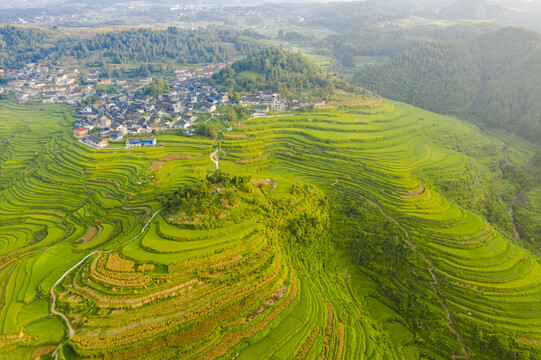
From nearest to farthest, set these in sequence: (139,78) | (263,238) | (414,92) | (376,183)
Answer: (263,238) → (376,183) → (414,92) → (139,78)

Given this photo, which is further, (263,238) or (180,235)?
(263,238)

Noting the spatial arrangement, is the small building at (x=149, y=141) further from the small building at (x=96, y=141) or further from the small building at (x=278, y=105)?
the small building at (x=278, y=105)

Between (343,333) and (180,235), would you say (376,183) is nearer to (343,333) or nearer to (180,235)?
(343,333)

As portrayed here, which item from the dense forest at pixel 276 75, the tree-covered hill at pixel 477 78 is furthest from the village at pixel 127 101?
the tree-covered hill at pixel 477 78

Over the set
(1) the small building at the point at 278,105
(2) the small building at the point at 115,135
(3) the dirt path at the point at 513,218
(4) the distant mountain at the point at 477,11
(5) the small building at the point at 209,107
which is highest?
(4) the distant mountain at the point at 477,11

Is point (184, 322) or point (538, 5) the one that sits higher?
point (538, 5)

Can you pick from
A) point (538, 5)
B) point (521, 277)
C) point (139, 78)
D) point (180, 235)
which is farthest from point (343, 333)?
point (538, 5)
